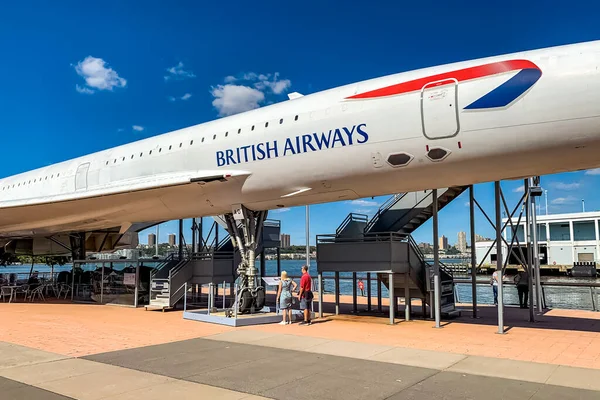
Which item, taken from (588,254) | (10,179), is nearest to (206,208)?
(10,179)

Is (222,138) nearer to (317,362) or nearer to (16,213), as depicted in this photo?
(317,362)

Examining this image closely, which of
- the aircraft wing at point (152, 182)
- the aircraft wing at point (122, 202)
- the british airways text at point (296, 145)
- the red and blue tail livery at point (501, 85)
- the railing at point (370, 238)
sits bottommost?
the railing at point (370, 238)

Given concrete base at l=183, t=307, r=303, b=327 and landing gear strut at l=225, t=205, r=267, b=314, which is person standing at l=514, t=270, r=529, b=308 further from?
landing gear strut at l=225, t=205, r=267, b=314

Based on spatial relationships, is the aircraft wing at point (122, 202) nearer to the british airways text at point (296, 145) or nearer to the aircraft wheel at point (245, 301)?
the british airways text at point (296, 145)

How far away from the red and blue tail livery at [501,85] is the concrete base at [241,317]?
673 centimetres

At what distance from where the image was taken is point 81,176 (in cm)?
1700

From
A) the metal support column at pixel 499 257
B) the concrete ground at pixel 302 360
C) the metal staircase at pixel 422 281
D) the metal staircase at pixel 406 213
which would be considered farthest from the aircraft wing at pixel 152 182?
the metal support column at pixel 499 257

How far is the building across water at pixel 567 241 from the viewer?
6650 cm

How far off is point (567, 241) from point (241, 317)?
70228mm

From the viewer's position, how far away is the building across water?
66500 millimetres

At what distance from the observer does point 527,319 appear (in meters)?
13.2

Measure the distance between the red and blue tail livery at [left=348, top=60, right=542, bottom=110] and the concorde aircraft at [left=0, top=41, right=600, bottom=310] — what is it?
0.02 metres

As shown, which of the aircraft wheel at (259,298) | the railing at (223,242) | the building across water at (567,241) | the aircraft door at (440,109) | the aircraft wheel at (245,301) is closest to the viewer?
the aircraft door at (440,109)

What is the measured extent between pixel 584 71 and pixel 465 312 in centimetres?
927
